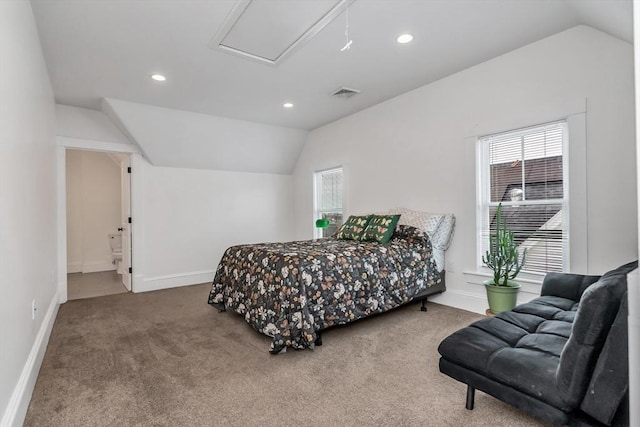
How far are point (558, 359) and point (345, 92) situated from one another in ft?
11.0

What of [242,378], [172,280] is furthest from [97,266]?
[242,378]

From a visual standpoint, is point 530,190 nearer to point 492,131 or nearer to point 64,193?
point 492,131

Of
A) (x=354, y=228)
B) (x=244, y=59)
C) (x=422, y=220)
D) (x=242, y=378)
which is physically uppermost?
(x=244, y=59)

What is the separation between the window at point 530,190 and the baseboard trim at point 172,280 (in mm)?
4077

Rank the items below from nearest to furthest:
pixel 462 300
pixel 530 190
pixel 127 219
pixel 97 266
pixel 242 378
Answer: pixel 242 378 < pixel 530 190 < pixel 462 300 < pixel 127 219 < pixel 97 266

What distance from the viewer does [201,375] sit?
2.19m

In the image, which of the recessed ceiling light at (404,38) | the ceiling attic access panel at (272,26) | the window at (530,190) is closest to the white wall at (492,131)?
the window at (530,190)

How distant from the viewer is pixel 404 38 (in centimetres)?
276

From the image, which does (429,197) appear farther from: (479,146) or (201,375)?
(201,375)

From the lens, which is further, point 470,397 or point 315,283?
point 315,283

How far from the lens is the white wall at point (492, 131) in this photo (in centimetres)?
252

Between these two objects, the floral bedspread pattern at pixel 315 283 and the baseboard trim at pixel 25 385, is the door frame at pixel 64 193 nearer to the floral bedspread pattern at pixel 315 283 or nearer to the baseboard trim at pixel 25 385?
the baseboard trim at pixel 25 385

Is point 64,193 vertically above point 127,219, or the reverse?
point 64,193

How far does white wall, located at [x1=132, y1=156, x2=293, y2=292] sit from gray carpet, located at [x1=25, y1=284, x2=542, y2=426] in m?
1.60
